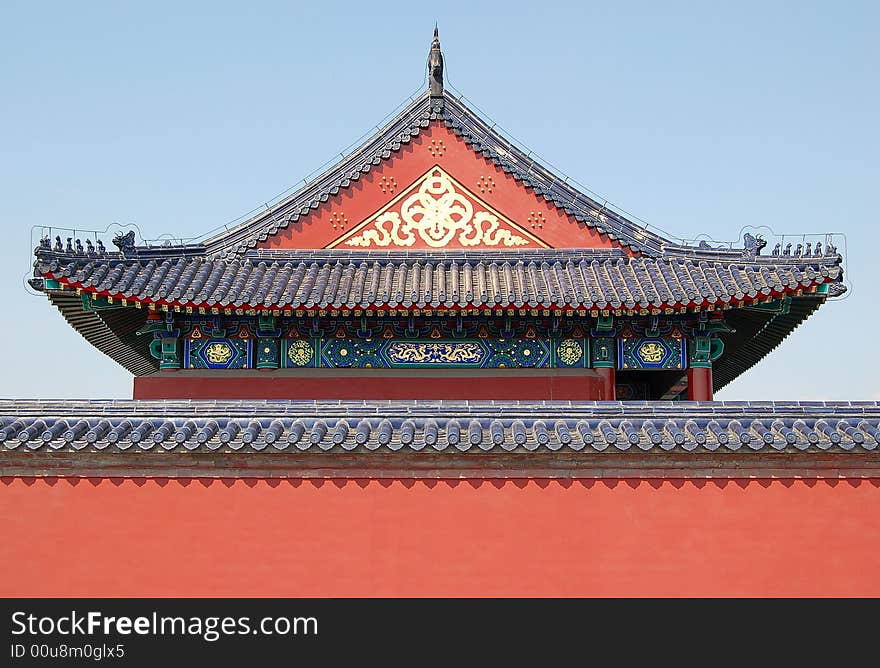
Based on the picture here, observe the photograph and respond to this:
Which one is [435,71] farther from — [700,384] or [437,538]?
[437,538]

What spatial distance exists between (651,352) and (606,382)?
0.75m

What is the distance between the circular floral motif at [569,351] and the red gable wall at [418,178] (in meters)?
1.54

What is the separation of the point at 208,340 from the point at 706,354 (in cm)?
682

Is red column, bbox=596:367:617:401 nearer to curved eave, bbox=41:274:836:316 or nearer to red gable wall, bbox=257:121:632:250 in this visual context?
curved eave, bbox=41:274:836:316

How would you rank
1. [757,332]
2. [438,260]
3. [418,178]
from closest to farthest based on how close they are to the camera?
[438,260], [418,178], [757,332]

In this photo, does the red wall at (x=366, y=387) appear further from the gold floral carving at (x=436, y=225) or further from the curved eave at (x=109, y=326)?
the gold floral carving at (x=436, y=225)

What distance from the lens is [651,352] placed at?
13.3m

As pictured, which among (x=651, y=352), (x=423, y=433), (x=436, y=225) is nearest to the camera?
(x=423, y=433)

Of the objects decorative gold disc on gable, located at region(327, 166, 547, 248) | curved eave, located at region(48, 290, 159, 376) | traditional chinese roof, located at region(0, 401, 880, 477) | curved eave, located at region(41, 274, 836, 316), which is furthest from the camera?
decorative gold disc on gable, located at region(327, 166, 547, 248)

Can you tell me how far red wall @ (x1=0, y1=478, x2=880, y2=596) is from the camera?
957cm

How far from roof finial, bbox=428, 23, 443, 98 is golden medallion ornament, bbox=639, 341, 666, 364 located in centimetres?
494

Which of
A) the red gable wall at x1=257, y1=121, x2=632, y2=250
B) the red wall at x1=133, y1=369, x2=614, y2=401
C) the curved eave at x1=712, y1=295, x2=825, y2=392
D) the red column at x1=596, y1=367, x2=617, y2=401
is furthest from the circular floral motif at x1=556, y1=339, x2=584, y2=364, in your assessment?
the curved eave at x1=712, y1=295, x2=825, y2=392

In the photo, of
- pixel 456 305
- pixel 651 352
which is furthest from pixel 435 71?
pixel 651 352
